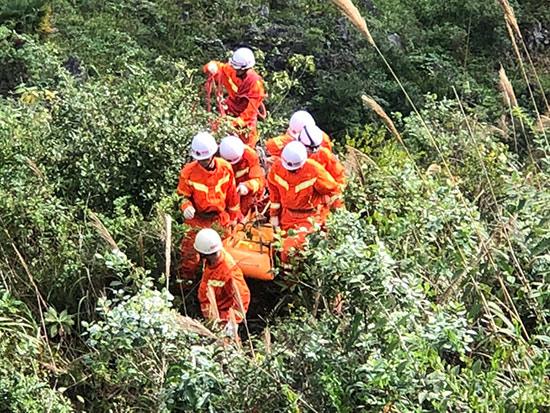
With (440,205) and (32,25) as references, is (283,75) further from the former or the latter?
(32,25)

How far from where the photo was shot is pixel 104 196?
630cm

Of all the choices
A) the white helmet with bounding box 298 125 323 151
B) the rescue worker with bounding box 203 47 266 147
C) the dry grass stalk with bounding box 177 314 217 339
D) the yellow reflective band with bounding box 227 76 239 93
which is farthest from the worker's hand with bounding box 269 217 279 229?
the dry grass stalk with bounding box 177 314 217 339

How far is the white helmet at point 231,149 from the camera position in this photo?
6.69m

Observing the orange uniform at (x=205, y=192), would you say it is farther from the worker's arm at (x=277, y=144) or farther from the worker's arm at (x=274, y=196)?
the worker's arm at (x=277, y=144)

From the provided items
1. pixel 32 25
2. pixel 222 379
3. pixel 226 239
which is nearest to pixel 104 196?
pixel 226 239

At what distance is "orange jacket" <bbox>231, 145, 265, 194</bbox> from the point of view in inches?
269

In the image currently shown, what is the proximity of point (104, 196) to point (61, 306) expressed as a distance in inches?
49.9

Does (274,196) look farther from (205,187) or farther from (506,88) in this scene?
(506,88)

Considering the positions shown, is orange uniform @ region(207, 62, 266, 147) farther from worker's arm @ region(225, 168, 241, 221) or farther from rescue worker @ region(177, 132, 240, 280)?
rescue worker @ region(177, 132, 240, 280)

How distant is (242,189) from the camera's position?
6652 mm

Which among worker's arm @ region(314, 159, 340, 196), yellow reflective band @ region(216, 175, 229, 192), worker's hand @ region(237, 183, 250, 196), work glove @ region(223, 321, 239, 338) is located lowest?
worker's hand @ region(237, 183, 250, 196)

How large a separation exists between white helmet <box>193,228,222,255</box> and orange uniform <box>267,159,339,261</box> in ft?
3.25

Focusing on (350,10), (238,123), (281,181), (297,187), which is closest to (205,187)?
(281,181)

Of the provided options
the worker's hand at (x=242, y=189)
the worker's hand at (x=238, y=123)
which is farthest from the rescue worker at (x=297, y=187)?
the worker's hand at (x=238, y=123)
